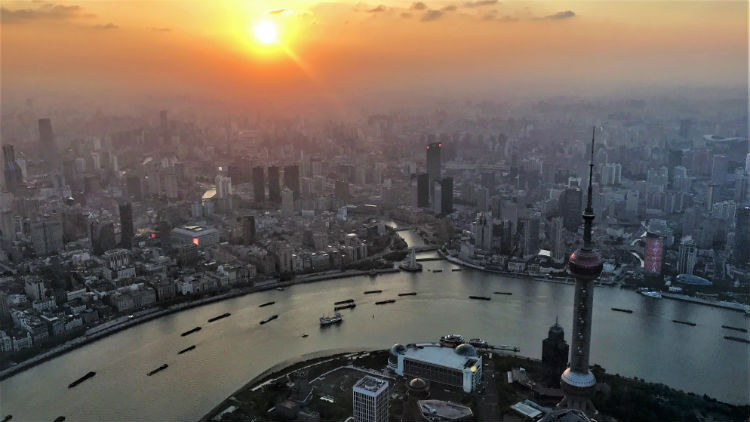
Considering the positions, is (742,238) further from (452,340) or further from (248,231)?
(248,231)

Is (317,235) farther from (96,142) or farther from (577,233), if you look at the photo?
(96,142)

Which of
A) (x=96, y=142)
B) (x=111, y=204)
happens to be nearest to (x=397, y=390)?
(x=111, y=204)

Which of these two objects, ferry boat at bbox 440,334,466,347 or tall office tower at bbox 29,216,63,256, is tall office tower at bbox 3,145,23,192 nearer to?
tall office tower at bbox 29,216,63,256

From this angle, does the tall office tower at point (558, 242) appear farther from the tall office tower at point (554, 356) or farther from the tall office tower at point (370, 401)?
the tall office tower at point (370, 401)

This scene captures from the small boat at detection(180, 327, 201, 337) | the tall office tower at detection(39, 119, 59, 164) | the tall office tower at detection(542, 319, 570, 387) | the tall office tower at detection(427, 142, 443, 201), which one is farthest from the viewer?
the tall office tower at detection(427, 142, 443, 201)

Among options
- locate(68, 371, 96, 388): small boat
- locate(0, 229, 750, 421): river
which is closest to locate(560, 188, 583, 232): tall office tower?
locate(0, 229, 750, 421): river

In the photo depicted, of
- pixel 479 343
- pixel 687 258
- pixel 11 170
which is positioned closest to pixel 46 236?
pixel 11 170
